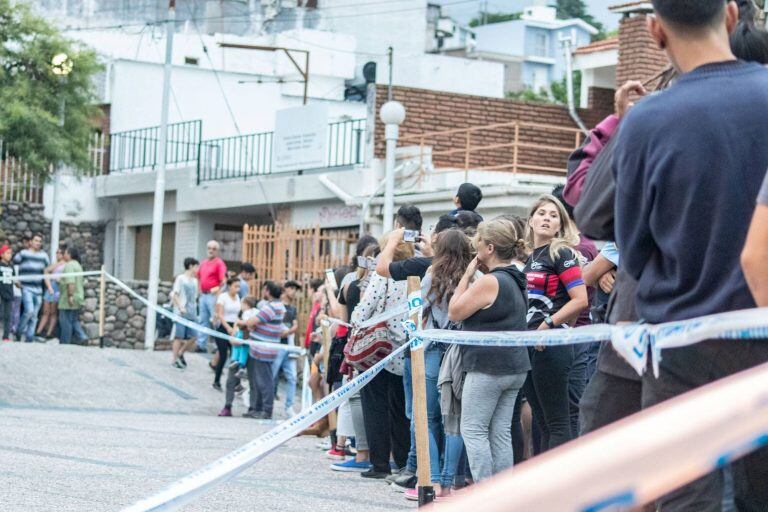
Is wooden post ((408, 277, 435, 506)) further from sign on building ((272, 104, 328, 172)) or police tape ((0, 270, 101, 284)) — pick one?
sign on building ((272, 104, 328, 172))

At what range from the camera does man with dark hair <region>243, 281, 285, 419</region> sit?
1822 cm

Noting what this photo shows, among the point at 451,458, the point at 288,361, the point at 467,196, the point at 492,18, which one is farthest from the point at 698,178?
the point at 492,18

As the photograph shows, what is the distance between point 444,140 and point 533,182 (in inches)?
176

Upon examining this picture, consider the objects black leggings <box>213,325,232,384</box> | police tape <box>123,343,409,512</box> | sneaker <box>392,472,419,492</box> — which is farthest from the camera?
black leggings <box>213,325,232,384</box>

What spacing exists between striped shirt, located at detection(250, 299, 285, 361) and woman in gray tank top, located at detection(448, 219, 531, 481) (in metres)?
10.2

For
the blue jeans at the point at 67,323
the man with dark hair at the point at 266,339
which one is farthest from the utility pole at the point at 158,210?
the man with dark hair at the point at 266,339

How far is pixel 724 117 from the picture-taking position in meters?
3.81

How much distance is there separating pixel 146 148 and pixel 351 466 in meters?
24.5

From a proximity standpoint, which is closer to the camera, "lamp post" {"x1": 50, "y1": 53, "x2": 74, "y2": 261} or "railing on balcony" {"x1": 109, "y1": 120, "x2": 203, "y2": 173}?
"lamp post" {"x1": 50, "y1": 53, "x2": 74, "y2": 261}

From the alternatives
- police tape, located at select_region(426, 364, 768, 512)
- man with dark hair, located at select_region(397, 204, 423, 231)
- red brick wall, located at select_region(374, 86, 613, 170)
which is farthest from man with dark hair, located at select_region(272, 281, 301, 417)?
police tape, located at select_region(426, 364, 768, 512)

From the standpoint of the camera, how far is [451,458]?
875 centimetres

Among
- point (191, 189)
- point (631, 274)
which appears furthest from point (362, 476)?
point (191, 189)

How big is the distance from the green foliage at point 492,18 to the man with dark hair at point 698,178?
95509 mm

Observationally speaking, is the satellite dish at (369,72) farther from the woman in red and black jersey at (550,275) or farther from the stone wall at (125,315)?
the woman in red and black jersey at (550,275)
